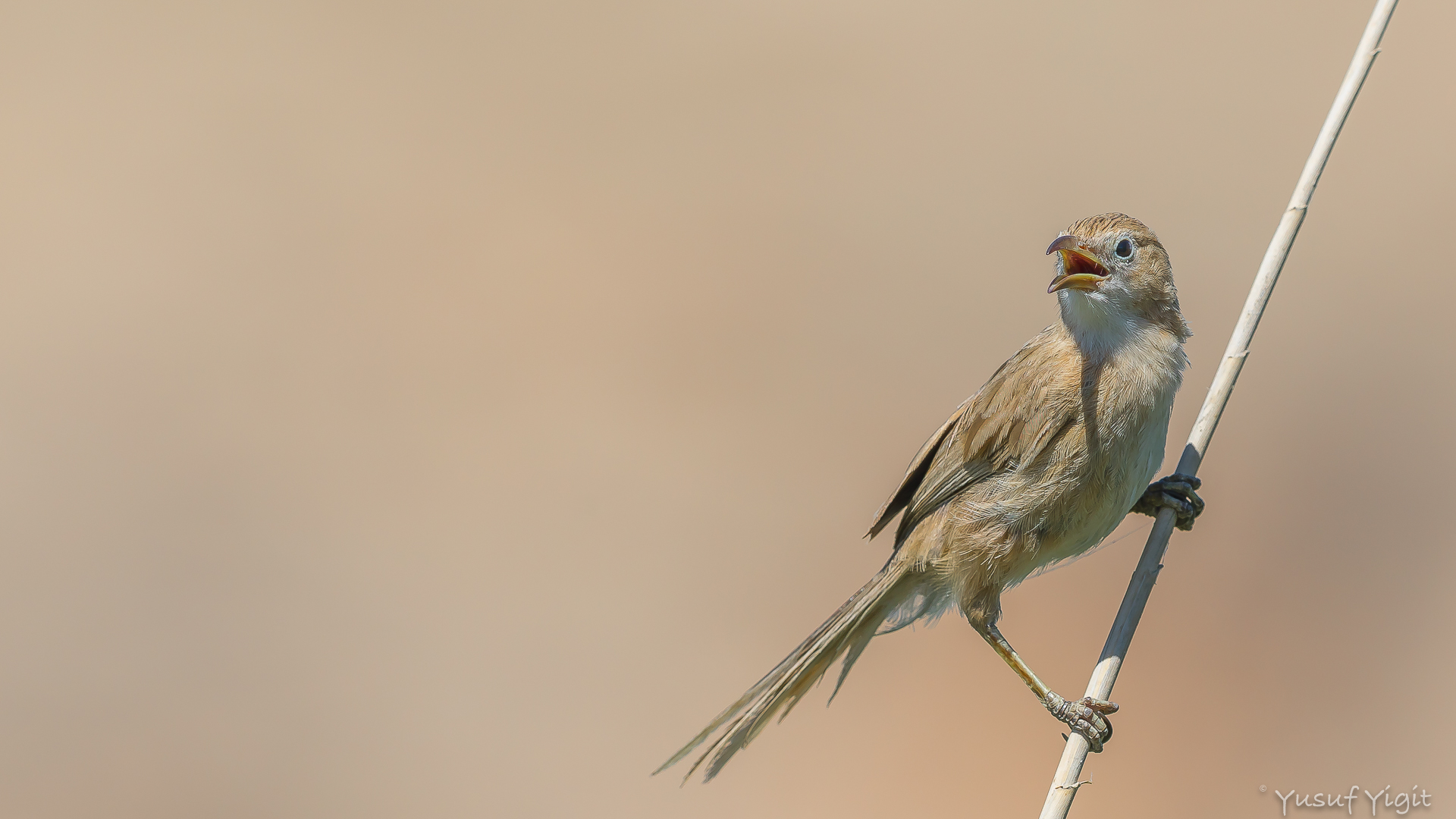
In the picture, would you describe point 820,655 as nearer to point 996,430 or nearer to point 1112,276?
point 996,430

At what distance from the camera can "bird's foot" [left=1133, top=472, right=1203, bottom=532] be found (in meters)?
4.75

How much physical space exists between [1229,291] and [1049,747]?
4.86 m

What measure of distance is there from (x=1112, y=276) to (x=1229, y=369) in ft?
1.88

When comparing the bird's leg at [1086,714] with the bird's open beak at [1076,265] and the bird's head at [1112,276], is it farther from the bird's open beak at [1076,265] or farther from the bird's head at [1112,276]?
the bird's open beak at [1076,265]

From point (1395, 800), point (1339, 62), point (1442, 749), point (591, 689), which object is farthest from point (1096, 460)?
point (1339, 62)

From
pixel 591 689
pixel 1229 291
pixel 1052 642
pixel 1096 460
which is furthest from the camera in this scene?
pixel 1229 291

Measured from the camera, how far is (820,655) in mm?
4621

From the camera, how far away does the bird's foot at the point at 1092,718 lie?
416cm

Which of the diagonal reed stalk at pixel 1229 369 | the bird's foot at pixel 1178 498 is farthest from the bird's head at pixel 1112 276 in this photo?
the bird's foot at pixel 1178 498

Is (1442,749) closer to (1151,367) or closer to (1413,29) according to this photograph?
(1151,367)

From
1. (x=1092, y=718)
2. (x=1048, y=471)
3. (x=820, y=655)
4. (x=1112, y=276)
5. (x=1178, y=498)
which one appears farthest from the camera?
(x=1178, y=498)

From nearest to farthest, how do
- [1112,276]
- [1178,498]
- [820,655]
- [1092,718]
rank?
[1092,718]
[1112,276]
[820,655]
[1178,498]

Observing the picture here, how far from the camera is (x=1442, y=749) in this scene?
7.36 m

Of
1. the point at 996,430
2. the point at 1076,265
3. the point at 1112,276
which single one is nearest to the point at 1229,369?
the point at 1112,276
